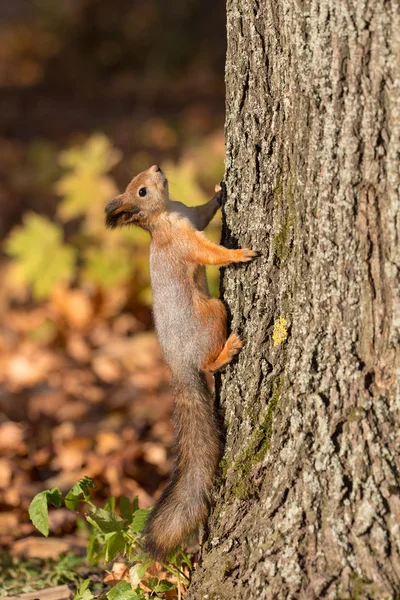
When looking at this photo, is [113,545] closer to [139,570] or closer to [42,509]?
[139,570]

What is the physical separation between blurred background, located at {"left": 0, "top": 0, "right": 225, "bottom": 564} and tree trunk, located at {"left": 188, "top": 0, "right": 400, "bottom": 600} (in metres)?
1.49

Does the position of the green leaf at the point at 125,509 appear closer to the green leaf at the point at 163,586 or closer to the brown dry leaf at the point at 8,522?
the green leaf at the point at 163,586

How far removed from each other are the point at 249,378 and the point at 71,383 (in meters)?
3.23

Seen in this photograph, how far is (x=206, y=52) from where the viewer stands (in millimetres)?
13484

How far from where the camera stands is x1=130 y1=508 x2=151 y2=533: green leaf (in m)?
2.89

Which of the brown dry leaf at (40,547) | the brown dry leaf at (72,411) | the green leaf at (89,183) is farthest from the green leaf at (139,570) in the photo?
the green leaf at (89,183)

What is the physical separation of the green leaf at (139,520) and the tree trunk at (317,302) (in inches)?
10.5

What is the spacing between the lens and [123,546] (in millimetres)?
2939

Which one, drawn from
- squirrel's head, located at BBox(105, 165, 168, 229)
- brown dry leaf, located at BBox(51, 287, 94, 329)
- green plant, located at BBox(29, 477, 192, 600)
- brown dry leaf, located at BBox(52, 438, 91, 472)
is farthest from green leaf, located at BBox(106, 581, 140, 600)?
brown dry leaf, located at BBox(51, 287, 94, 329)

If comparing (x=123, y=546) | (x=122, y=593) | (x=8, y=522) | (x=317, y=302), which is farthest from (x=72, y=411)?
(x=317, y=302)

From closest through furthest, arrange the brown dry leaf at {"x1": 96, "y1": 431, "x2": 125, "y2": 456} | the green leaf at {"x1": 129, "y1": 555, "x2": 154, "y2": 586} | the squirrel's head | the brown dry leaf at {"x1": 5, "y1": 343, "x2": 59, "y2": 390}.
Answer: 1. the green leaf at {"x1": 129, "y1": 555, "x2": 154, "y2": 586}
2. the squirrel's head
3. the brown dry leaf at {"x1": 96, "y1": 431, "x2": 125, "y2": 456}
4. the brown dry leaf at {"x1": 5, "y1": 343, "x2": 59, "y2": 390}

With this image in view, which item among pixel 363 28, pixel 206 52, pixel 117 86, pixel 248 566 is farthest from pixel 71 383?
pixel 206 52

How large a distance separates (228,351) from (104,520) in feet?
2.59

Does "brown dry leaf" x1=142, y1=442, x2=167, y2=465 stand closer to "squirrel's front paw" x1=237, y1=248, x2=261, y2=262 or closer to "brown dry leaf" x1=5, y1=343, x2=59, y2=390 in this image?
"brown dry leaf" x1=5, y1=343, x2=59, y2=390
